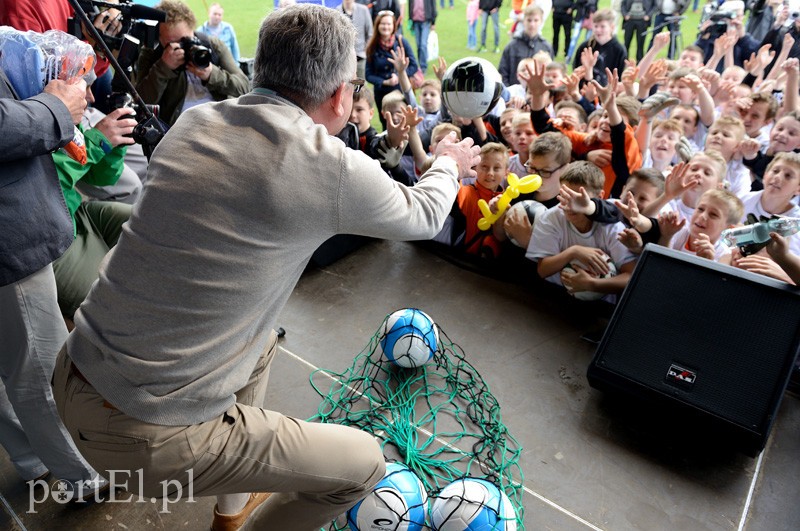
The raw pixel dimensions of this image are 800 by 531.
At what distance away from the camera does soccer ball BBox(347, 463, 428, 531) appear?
2.04 m

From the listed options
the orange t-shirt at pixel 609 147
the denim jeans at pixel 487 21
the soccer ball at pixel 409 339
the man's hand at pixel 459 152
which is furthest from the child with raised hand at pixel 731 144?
the denim jeans at pixel 487 21

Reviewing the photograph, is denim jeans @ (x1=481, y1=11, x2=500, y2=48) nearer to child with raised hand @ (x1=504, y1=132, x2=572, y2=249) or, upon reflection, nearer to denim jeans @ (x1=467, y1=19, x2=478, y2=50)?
denim jeans @ (x1=467, y1=19, x2=478, y2=50)

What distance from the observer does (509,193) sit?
11.9 ft

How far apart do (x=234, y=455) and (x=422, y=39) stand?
10412mm

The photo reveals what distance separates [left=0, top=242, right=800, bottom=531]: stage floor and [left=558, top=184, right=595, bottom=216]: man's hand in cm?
66

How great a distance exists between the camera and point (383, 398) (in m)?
2.89

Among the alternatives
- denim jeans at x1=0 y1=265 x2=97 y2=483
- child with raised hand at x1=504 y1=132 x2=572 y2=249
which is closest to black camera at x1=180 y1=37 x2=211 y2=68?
child with raised hand at x1=504 y1=132 x2=572 y2=249

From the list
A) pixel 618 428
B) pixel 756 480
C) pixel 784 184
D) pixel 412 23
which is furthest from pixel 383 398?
pixel 412 23

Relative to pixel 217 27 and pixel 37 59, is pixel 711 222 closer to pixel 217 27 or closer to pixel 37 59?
pixel 37 59

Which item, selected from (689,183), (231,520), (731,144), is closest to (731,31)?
(731,144)

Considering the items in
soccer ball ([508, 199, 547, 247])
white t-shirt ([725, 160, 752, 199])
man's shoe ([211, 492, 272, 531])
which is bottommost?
man's shoe ([211, 492, 272, 531])

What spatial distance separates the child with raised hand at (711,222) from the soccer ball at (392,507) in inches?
80.6

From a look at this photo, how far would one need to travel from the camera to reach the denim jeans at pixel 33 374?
1.90m

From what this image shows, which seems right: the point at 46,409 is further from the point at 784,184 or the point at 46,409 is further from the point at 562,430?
the point at 784,184
